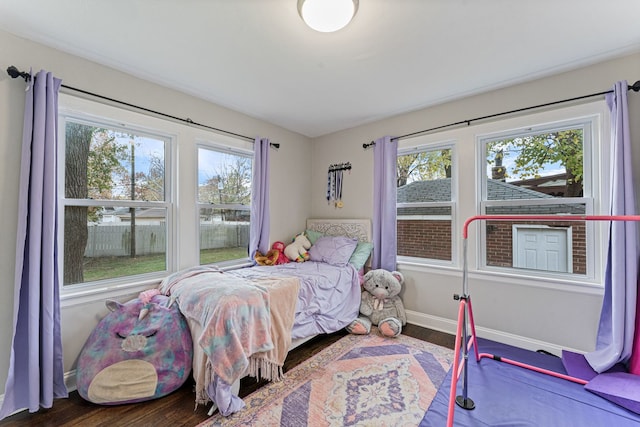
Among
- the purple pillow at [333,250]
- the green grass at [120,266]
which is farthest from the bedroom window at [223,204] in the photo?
the purple pillow at [333,250]

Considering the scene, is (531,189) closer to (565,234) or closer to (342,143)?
(565,234)

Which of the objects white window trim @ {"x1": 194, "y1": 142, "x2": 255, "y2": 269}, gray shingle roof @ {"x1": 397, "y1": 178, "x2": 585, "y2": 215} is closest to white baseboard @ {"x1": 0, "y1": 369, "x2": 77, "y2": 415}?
white window trim @ {"x1": 194, "y1": 142, "x2": 255, "y2": 269}

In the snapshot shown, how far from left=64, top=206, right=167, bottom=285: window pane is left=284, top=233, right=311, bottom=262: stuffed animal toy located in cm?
139

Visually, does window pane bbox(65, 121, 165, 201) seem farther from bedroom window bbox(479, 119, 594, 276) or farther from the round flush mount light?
bedroom window bbox(479, 119, 594, 276)

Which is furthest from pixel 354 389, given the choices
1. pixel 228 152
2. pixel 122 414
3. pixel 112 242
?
pixel 228 152

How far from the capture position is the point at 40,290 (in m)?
1.74

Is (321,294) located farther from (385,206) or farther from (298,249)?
(385,206)

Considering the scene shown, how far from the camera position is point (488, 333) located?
262cm

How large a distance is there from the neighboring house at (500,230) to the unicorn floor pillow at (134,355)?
8.31 ft

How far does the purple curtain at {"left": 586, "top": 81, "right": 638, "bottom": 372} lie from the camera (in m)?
1.87

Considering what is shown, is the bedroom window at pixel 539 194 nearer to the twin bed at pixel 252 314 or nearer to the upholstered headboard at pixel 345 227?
the upholstered headboard at pixel 345 227

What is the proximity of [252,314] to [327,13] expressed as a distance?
1961 millimetres

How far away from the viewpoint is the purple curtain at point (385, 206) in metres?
3.18

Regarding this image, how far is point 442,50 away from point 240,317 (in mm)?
2437
